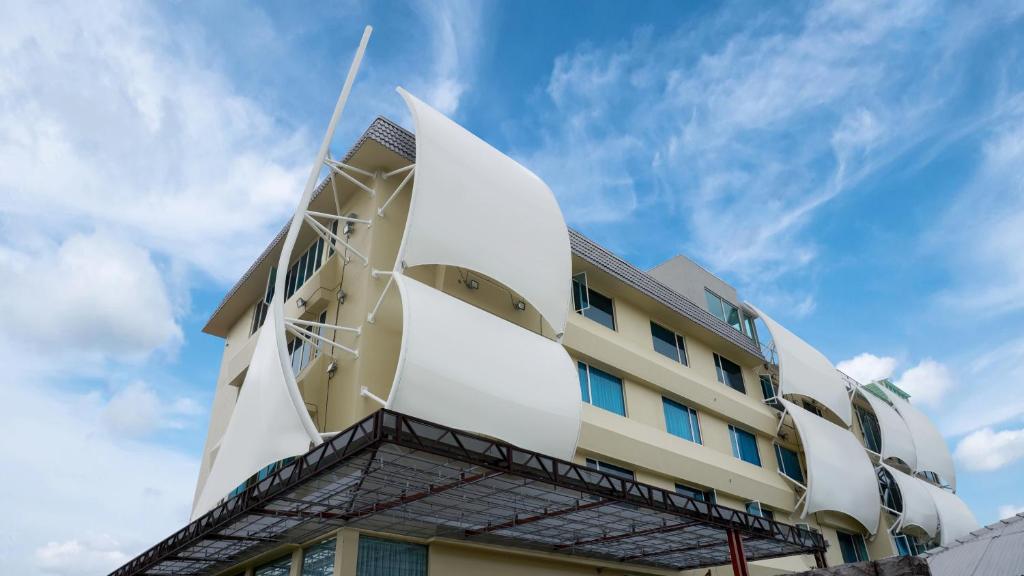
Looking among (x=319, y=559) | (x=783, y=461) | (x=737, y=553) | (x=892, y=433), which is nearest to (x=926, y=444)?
(x=892, y=433)

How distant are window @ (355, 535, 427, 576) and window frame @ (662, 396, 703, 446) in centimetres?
1075

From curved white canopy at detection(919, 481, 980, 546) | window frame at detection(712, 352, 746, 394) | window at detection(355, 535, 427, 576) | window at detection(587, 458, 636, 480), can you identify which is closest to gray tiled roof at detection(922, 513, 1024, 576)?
window at detection(587, 458, 636, 480)

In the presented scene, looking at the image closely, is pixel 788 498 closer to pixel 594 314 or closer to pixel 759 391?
pixel 759 391

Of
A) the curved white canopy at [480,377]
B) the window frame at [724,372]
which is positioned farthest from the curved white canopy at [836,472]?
the curved white canopy at [480,377]

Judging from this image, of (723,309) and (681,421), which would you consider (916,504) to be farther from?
(681,421)

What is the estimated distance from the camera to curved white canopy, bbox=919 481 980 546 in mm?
31422

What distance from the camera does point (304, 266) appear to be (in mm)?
21500

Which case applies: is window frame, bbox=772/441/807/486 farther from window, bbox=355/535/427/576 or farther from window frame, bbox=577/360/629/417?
window, bbox=355/535/427/576

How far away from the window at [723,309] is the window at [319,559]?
65.2 ft

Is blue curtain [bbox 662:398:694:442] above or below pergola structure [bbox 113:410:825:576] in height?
above

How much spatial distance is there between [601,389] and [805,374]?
11895mm

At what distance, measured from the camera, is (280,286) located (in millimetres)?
14883

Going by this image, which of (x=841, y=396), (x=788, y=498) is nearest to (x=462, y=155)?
(x=788, y=498)

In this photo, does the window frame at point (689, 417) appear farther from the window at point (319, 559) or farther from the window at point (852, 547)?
the window at point (319, 559)
